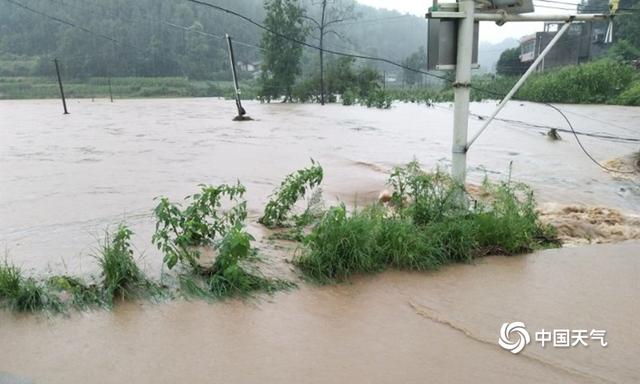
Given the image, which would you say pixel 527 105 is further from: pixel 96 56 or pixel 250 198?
pixel 96 56

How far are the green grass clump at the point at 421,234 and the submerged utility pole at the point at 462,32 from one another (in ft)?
1.18

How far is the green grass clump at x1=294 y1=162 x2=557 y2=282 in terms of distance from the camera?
13.0 ft

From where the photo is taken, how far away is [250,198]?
6719 mm

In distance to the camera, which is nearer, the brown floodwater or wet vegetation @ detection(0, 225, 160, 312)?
the brown floodwater

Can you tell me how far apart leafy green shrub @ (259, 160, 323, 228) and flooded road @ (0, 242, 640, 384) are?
1.29 meters

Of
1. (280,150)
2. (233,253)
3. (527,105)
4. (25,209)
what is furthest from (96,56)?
(233,253)

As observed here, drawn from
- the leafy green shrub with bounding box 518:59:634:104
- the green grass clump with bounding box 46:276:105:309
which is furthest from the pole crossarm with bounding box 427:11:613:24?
the leafy green shrub with bounding box 518:59:634:104

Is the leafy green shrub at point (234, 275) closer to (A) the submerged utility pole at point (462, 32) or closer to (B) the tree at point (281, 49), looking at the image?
(A) the submerged utility pole at point (462, 32)

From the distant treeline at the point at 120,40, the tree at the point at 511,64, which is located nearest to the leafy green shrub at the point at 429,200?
the tree at the point at 511,64

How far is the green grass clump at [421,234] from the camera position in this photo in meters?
3.97

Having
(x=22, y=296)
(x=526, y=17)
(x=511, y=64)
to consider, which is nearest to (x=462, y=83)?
(x=526, y=17)

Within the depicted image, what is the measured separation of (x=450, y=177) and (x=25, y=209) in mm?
4946

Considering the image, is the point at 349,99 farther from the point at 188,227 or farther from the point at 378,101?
the point at 188,227

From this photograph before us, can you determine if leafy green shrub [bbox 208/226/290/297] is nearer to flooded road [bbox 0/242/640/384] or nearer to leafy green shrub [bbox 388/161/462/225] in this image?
flooded road [bbox 0/242/640/384]
